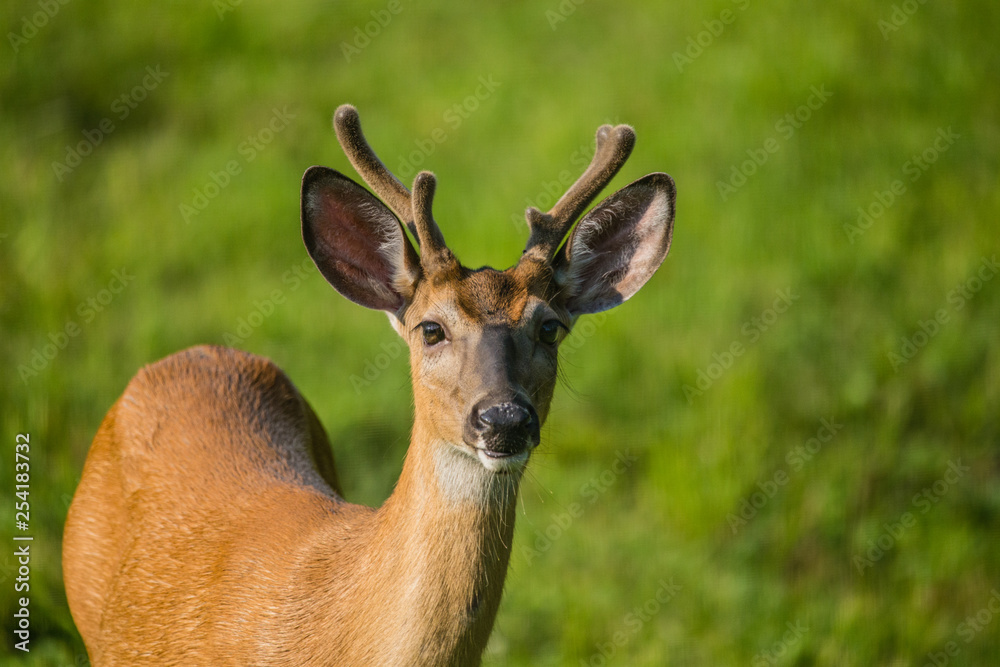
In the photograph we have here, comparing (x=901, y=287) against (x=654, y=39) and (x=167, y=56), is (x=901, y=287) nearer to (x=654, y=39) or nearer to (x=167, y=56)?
(x=654, y=39)

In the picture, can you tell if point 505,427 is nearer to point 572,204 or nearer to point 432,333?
point 432,333

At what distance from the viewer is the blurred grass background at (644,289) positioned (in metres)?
5.88

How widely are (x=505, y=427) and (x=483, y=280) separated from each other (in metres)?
0.59

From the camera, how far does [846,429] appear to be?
22.1 feet

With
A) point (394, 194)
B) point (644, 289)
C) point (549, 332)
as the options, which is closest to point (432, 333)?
point (549, 332)

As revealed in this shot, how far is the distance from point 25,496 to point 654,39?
6232mm

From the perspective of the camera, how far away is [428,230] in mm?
3736

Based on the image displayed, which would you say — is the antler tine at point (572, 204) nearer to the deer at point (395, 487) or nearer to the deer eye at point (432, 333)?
the deer at point (395, 487)

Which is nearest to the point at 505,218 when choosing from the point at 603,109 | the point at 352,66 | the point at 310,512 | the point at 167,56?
the point at 603,109

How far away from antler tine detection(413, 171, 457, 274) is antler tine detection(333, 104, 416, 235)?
0.10m

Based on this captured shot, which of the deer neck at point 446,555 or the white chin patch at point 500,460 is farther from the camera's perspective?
the deer neck at point 446,555

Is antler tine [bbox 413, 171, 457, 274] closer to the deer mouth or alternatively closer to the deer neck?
the deer neck

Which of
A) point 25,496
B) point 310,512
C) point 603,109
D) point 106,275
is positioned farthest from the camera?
point 603,109

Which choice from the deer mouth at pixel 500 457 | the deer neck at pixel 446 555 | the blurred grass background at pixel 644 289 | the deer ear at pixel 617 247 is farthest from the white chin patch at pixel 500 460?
the blurred grass background at pixel 644 289
